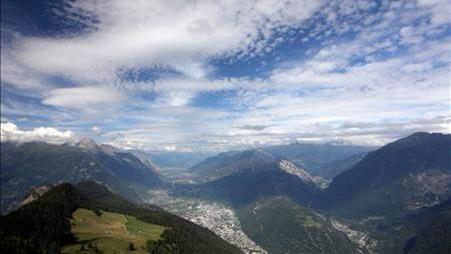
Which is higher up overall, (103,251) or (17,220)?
(17,220)

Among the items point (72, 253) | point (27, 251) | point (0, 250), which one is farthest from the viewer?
point (72, 253)

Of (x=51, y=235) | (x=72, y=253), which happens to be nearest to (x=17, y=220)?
(x=51, y=235)

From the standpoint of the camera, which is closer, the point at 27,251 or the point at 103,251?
the point at 27,251

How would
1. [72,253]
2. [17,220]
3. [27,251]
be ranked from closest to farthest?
[27,251], [72,253], [17,220]

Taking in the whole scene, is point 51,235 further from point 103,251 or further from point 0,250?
point 0,250

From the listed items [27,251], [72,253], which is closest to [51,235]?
[72,253]

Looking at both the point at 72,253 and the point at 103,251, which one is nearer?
the point at 72,253

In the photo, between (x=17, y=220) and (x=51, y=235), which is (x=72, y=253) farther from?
(x=17, y=220)

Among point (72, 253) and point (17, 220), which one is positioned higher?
point (17, 220)

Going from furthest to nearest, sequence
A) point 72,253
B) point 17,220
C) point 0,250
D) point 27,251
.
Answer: point 17,220
point 72,253
point 27,251
point 0,250
